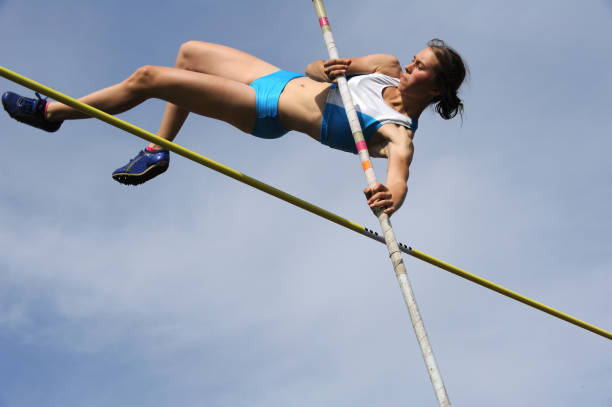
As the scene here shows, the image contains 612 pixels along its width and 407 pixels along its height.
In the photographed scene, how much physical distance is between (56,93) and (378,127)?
227 cm

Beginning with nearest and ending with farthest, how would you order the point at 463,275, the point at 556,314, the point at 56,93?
1. the point at 56,93
2. the point at 463,275
3. the point at 556,314

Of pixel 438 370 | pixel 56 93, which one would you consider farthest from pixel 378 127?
pixel 56 93

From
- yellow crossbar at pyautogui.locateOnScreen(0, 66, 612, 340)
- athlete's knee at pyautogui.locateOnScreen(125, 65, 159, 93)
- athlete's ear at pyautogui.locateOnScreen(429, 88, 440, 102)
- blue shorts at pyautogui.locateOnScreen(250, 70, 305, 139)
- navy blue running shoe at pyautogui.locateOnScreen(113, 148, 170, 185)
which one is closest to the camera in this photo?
yellow crossbar at pyautogui.locateOnScreen(0, 66, 612, 340)

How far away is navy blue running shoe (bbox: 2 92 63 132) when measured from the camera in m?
5.63

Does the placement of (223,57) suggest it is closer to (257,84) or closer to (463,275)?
(257,84)

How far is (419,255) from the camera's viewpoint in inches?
248

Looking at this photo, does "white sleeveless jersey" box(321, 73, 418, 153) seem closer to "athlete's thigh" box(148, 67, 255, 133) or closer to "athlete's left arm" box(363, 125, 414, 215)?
"athlete's left arm" box(363, 125, 414, 215)

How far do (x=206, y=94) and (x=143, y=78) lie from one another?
436 millimetres

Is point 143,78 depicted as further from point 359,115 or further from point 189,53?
point 359,115

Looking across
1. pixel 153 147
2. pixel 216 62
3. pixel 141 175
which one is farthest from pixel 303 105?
pixel 141 175

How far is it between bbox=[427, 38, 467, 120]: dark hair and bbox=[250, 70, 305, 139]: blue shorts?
1094mm

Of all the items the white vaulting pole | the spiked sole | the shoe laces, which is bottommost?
the white vaulting pole

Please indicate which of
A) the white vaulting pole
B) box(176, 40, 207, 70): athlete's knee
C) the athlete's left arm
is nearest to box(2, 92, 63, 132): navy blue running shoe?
box(176, 40, 207, 70): athlete's knee

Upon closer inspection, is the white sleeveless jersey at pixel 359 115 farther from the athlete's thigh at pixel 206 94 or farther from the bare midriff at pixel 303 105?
the athlete's thigh at pixel 206 94
